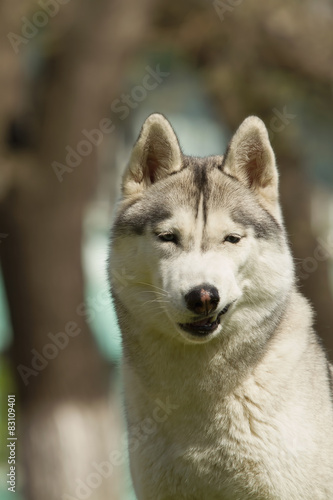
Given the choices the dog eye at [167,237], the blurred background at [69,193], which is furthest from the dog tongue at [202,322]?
the blurred background at [69,193]

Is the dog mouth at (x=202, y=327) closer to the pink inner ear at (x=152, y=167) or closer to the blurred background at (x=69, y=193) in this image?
the pink inner ear at (x=152, y=167)

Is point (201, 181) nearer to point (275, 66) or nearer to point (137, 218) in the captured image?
point (137, 218)

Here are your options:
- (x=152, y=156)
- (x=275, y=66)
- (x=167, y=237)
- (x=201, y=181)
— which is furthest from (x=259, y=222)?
(x=275, y=66)

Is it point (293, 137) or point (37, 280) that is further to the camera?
point (293, 137)

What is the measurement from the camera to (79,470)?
14.2 meters

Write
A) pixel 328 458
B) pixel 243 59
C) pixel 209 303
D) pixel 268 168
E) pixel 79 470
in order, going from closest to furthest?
pixel 209 303 → pixel 328 458 → pixel 268 168 → pixel 79 470 → pixel 243 59

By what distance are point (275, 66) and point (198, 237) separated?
11.9 m

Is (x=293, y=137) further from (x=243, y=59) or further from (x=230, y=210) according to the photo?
(x=230, y=210)

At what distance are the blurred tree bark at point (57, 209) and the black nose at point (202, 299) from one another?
9.20 metres

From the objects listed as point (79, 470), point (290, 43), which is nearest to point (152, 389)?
point (79, 470)

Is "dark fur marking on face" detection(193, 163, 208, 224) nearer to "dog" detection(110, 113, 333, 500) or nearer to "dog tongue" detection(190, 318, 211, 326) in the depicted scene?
"dog" detection(110, 113, 333, 500)

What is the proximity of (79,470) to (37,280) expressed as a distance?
322 cm

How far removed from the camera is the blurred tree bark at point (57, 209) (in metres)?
14.9

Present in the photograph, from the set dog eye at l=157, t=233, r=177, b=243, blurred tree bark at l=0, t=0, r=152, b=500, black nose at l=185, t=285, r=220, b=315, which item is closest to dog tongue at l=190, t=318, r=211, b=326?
black nose at l=185, t=285, r=220, b=315
